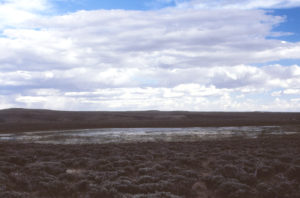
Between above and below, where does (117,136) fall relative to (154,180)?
below

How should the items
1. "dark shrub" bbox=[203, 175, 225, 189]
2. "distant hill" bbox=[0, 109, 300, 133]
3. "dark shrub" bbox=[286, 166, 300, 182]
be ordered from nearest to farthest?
"dark shrub" bbox=[203, 175, 225, 189], "dark shrub" bbox=[286, 166, 300, 182], "distant hill" bbox=[0, 109, 300, 133]

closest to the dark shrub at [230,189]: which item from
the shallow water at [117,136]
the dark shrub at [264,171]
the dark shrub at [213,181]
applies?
the dark shrub at [213,181]

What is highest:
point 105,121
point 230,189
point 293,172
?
point 105,121

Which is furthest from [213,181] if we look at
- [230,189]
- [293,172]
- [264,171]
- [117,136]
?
[117,136]

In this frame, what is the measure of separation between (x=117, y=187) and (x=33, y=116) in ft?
245

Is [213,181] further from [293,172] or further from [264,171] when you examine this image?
[293,172]

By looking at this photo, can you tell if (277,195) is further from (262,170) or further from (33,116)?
(33,116)

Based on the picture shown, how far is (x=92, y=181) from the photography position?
1150cm

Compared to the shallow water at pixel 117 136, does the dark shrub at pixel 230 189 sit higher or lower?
higher

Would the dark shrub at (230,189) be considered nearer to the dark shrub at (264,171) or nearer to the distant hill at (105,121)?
the dark shrub at (264,171)

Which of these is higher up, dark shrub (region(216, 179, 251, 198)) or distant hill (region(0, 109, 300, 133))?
distant hill (region(0, 109, 300, 133))

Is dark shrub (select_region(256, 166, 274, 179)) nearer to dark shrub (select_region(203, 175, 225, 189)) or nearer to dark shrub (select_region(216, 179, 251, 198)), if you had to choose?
dark shrub (select_region(203, 175, 225, 189))

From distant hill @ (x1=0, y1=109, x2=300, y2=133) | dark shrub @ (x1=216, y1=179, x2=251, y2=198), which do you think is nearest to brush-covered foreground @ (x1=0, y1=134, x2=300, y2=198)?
dark shrub @ (x1=216, y1=179, x2=251, y2=198)

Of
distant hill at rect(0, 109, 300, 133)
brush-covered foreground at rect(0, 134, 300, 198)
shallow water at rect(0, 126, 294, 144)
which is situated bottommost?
shallow water at rect(0, 126, 294, 144)
